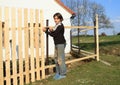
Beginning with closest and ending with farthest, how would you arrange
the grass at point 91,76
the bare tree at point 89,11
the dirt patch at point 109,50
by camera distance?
the grass at point 91,76, the dirt patch at point 109,50, the bare tree at point 89,11

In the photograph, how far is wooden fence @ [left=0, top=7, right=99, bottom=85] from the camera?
10258mm

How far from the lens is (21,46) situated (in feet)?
35.3

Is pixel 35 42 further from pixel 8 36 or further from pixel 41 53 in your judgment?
pixel 8 36

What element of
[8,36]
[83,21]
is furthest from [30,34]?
[83,21]

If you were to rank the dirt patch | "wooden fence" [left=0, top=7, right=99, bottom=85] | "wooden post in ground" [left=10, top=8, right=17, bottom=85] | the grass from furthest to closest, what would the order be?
1. the dirt patch
2. the grass
3. "wooden post in ground" [left=10, top=8, right=17, bottom=85]
4. "wooden fence" [left=0, top=7, right=99, bottom=85]

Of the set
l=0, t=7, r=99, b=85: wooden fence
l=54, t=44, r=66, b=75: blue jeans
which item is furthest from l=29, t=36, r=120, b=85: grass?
l=0, t=7, r=99, b=85: wooden fence

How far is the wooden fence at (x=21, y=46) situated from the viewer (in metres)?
10.3

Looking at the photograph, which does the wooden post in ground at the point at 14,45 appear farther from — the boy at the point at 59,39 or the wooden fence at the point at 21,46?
the boy at the point at 59,39

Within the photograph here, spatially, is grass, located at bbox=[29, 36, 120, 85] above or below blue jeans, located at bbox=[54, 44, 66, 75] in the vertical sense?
below

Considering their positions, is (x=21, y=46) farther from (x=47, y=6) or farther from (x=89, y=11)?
(x=89, y=11)

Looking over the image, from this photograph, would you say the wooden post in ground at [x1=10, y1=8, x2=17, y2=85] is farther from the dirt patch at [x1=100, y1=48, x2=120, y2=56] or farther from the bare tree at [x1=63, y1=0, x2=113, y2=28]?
the bare tree at [x1=63, y1=0, x2=113, y2=28]

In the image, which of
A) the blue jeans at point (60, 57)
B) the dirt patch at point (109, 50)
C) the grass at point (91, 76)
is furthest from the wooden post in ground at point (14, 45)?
the dirt patch at point (109, 50)

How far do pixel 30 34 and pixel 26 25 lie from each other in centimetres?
36

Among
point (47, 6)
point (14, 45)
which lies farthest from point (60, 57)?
point (47, 6)
